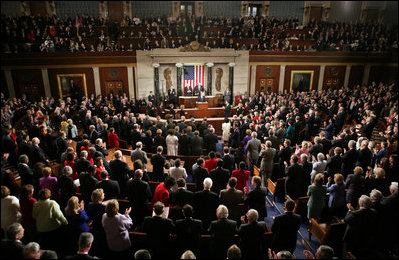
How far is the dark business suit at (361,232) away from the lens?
387cm

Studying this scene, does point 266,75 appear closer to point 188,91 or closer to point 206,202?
point 188,91

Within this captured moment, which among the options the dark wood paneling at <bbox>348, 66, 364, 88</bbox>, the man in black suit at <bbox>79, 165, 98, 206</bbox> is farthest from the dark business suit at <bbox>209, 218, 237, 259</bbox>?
the dark wood paneling at <bbox>348, 66, 364, 88</bbox>

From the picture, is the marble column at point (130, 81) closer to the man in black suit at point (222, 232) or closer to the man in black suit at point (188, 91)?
A: the man in black suit at point (188, 91)

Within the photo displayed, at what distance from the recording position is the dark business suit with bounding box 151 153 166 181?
6008 millimetres

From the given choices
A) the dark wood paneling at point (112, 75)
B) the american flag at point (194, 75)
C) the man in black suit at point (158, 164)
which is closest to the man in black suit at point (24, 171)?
the man in black suit at point (158, 164)

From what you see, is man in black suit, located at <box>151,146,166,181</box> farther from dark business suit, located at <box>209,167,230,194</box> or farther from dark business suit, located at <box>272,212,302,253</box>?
dark business suit, located at <box>272,212,302,253</box>

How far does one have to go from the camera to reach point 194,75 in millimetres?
17391

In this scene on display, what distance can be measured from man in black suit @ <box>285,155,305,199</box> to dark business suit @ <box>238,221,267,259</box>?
225 centimetres

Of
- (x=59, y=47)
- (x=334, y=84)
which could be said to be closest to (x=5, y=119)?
(x=59, y=47)

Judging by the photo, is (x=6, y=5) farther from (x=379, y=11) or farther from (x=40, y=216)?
(x=379, y=11)

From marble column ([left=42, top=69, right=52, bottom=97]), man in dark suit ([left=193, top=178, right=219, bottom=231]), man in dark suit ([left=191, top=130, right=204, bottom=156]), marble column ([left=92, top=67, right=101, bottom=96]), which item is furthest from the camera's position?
marble column ([left=92, top=67, right=101, bottom=96])

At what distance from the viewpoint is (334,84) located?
19.8 meters

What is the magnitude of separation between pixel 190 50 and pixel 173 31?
2.66 meters

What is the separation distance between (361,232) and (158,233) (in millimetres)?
3137
